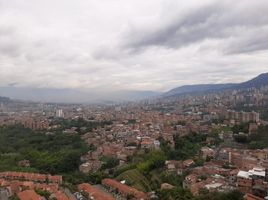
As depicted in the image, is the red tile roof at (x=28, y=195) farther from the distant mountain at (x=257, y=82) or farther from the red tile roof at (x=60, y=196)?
the distant mountain at (x=257, y=82)

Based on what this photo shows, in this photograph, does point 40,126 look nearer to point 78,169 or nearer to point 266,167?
point 78,169

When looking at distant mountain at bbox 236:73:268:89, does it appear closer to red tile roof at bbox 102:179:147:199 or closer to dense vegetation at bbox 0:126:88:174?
dense vegetation at bbox 0:126:88:174

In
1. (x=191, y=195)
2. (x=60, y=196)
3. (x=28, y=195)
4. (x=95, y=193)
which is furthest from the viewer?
(x=95, y=193)

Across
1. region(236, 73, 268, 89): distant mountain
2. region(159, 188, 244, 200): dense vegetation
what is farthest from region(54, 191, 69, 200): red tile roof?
region(236, 73, 268, 89): distant mountain

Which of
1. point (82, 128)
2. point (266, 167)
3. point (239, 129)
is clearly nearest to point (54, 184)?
point (266, 167)

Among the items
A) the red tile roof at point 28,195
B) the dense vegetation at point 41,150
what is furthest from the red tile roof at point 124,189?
the dense vegetation at point 41,150

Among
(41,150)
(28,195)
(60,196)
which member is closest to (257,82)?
(41,150)

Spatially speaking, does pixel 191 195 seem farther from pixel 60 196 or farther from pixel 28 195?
pixel 28 195

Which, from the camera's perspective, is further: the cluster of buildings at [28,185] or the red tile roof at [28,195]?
the cluster of buildings at [28,185]
